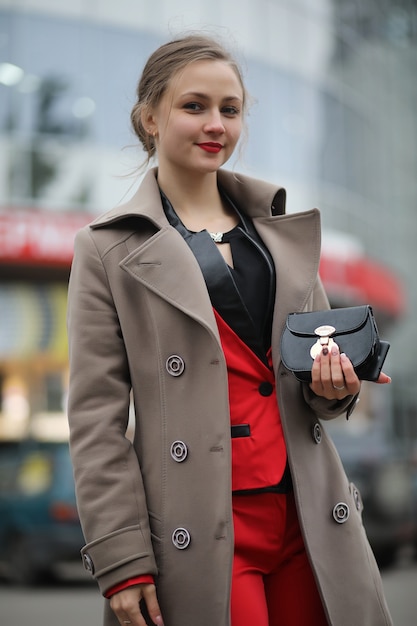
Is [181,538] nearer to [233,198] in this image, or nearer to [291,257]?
[291,257]

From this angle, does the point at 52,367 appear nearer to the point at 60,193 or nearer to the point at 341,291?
the point at 60,193

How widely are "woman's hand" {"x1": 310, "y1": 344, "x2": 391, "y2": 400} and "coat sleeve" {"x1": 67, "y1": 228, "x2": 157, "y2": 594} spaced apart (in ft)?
1.62

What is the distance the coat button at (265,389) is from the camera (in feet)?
8.50

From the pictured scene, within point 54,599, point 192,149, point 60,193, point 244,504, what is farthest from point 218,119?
point 60,193

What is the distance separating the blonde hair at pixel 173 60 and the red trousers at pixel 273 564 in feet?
3.62

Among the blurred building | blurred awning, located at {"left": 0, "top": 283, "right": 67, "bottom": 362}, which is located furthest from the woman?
blurred awning, located at {"left": 0, "top": 283, "right": 67, "bottom": 362}

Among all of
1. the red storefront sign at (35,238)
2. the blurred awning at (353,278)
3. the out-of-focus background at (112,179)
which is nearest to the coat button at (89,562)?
the out-of-focus background at (112,179)

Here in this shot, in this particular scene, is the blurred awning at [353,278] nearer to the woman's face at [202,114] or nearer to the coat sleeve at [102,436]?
the woman's face at [202,114]

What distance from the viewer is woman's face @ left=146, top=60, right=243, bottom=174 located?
2.68 m

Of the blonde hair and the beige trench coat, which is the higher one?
→ the blonde hair

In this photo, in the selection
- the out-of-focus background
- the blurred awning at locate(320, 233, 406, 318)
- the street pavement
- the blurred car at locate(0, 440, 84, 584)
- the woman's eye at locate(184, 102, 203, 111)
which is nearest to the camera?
the woman's eye at locate(184, 102, 203, 111)

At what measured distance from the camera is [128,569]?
2.38 m

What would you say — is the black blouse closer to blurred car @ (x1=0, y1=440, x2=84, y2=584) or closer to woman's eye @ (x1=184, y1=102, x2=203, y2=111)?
woman's eye @ (x1=184, y1=102, x2=203, y2=111)

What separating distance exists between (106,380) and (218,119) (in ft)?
2.41
